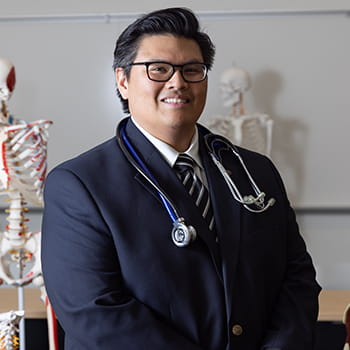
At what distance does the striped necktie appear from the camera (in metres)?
1.27

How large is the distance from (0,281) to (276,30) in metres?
1.69

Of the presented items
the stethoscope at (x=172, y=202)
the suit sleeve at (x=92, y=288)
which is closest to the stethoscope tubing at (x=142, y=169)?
the stethoscope at (x=172, y=202)

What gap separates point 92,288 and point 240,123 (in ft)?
5.21

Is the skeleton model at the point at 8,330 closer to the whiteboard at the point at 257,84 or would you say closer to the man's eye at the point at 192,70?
the man's eye at the point at 192,70

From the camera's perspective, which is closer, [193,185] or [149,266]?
[149,266]

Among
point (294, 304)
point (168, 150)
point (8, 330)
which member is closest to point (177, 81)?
point (168, 150)

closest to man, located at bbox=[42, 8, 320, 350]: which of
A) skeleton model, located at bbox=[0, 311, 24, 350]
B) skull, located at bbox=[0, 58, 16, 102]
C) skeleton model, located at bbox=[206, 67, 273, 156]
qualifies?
skeleton model, located at bbox=[0, 311, 24, 350]

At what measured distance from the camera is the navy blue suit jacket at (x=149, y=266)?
1.15 meters

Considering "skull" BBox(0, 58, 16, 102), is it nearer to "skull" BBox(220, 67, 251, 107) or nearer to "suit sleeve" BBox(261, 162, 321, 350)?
"skull" BBox(220, 67, 251, 107)

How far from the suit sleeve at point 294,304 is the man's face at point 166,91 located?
351 millimetres

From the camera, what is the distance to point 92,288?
1141mm

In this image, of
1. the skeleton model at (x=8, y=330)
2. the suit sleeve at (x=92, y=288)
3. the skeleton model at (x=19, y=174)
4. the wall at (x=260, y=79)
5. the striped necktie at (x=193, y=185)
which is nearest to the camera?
the suit sleeve at (x=92, y=288)

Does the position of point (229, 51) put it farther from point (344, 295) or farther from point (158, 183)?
point (158, 183)

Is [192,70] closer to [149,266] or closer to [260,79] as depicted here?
[149,266]
